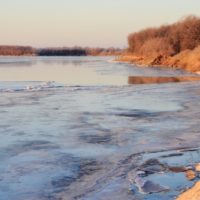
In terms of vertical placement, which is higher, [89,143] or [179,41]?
[179,41]

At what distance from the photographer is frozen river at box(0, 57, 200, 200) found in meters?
7.84

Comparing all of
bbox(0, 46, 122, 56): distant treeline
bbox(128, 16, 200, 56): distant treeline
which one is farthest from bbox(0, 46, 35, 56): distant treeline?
bbox(128, 16, 200, 56): distant treeline

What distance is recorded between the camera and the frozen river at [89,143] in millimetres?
7836

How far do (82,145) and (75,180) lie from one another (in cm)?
284

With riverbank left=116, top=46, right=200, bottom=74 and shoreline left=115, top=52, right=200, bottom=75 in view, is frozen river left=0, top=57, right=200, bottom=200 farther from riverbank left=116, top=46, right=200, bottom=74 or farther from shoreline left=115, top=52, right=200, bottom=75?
riverbank left=116, top=46, right=200, bottom=74

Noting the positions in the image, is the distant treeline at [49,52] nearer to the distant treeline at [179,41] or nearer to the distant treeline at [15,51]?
the distant treeline at [15,51]

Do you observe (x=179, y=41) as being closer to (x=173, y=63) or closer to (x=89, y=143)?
(x=173, y=63)

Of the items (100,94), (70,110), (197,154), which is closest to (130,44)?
(100,94)

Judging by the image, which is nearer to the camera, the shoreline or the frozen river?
the frozen river

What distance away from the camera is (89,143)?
1141cm

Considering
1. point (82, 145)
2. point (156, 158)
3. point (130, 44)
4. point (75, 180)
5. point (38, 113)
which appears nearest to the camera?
point (75, 180)

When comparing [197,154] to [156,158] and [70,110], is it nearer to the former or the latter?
[156,158]

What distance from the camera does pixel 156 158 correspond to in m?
9.80

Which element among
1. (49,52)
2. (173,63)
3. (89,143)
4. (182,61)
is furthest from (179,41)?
(49,52)
